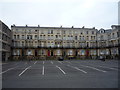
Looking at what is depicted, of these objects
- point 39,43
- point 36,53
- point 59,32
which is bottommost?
point 36,53

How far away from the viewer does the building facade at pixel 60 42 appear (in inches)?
2630

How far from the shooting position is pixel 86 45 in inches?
2825

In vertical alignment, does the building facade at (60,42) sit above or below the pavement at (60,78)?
above

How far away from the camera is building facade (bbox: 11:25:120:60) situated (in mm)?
66812

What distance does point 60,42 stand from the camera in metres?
69.8

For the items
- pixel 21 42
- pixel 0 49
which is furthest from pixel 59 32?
pixel 0 49

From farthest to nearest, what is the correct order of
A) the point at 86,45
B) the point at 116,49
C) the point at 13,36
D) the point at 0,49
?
1. the point at 86,45
2. the point at 13,36
3. the point at 116,49
4. the point at 0,49

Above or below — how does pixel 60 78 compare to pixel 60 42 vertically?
below

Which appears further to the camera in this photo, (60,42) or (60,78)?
(60,42)

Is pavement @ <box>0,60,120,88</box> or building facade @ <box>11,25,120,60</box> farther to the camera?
building facade @ <box>11,25,120,60</box>

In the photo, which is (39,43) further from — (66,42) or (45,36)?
(66,42)

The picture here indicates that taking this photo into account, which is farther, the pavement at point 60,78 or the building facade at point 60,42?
the building facade at point 60,42

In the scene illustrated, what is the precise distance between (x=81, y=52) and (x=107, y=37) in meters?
14.1

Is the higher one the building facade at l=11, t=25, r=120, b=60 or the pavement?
the building facade at l=11, t=25, r=120, b=60
